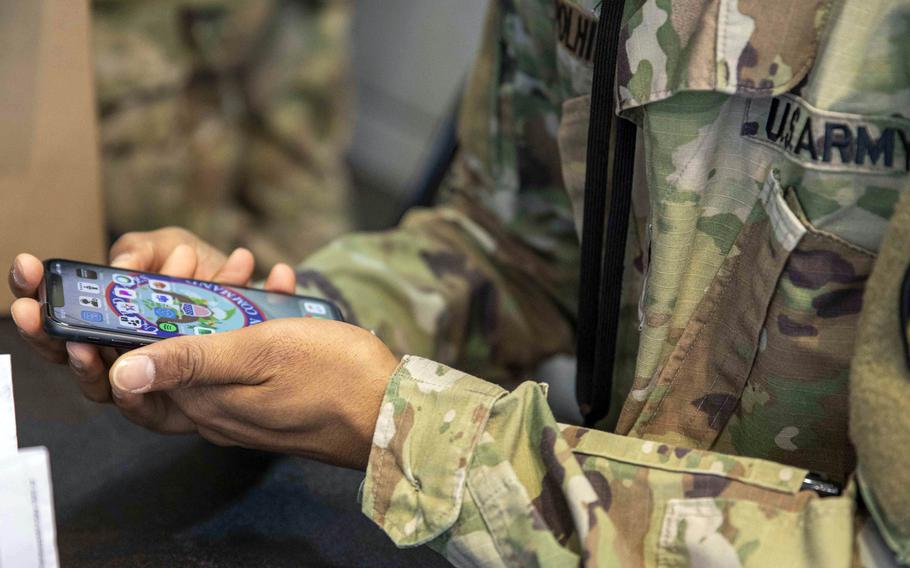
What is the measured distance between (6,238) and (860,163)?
61cm

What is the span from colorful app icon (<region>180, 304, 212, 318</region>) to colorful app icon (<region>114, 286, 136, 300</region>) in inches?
1.1

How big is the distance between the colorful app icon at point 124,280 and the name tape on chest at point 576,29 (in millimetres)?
311

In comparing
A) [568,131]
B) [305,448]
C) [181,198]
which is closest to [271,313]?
[305,448]

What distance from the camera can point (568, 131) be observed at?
618 mm

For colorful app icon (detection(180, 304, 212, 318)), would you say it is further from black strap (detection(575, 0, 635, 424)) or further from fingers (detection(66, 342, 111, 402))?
black strap (detection(575, 0, 635, 424))

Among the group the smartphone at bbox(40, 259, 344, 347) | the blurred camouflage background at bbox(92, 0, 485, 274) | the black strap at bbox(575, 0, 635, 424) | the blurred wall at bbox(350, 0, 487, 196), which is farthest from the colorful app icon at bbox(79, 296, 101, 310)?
the blurred wall at bbox(350, 0, 487, 196)

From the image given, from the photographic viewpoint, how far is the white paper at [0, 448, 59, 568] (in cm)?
35

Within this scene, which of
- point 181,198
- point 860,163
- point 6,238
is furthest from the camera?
point 181,198

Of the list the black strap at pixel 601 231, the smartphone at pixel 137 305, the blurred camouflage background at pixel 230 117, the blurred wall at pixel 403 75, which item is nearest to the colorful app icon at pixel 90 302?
the smartphone at pixel 137 305

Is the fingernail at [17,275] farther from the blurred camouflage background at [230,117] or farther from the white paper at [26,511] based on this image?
the blurred camouflage background at [230,117]

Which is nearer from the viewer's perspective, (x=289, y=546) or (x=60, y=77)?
(x=289, y=546)

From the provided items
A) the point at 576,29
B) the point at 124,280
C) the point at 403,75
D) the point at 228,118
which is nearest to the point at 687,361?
the point at 576,29

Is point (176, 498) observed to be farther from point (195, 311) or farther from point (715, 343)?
point (715, 343)

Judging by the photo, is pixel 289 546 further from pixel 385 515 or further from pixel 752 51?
pixel 752 51
